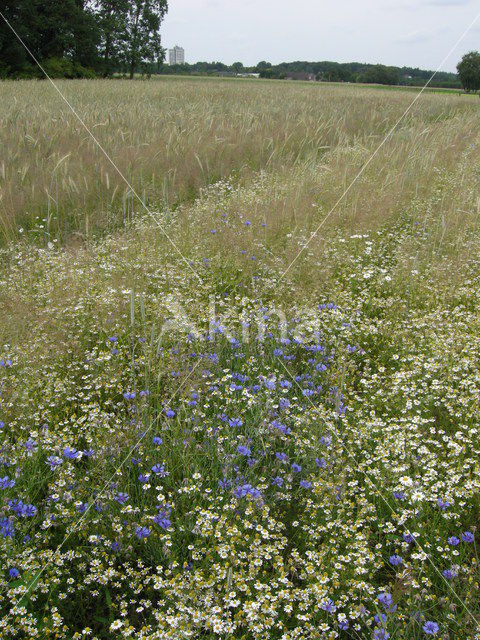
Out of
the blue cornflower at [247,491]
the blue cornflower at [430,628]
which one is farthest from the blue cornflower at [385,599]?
the blue cornflower at [247,491]

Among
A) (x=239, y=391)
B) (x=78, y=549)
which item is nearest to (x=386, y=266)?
(x=239, y=391)

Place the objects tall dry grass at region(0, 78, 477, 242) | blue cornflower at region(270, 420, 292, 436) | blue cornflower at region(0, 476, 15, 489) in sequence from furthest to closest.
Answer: tall dry grass at region(0, 78, 477, 242) → blue cornflower at region(270, 420, 292, 436) → blue cornflower at region(0, 476, 15, 489)

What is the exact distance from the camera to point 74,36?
120ft

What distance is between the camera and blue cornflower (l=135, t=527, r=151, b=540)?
5.98 ft

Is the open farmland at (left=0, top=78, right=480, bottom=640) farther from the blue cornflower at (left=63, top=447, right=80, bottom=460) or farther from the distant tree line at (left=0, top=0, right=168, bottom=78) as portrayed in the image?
the distant tree line at (left=0, top=0, right=168, bottom=78)

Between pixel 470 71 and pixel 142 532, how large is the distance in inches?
2548

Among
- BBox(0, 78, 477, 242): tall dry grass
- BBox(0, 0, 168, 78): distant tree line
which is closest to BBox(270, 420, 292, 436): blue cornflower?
BBox(0, 78, 477, 242): tall dry grass

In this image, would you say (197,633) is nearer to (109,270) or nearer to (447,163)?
(109,270)

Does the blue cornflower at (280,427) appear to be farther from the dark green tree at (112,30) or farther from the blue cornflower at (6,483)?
the dark green tree at (112,30)

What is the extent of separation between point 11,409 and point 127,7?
57718mm

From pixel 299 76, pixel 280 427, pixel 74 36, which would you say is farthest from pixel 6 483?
pixel 299 76

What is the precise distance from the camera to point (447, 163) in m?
7.40

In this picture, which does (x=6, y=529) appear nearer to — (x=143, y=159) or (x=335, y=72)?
(x=143, y=159)

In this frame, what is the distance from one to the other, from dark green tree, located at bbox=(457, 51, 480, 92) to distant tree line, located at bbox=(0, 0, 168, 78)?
34421mm
